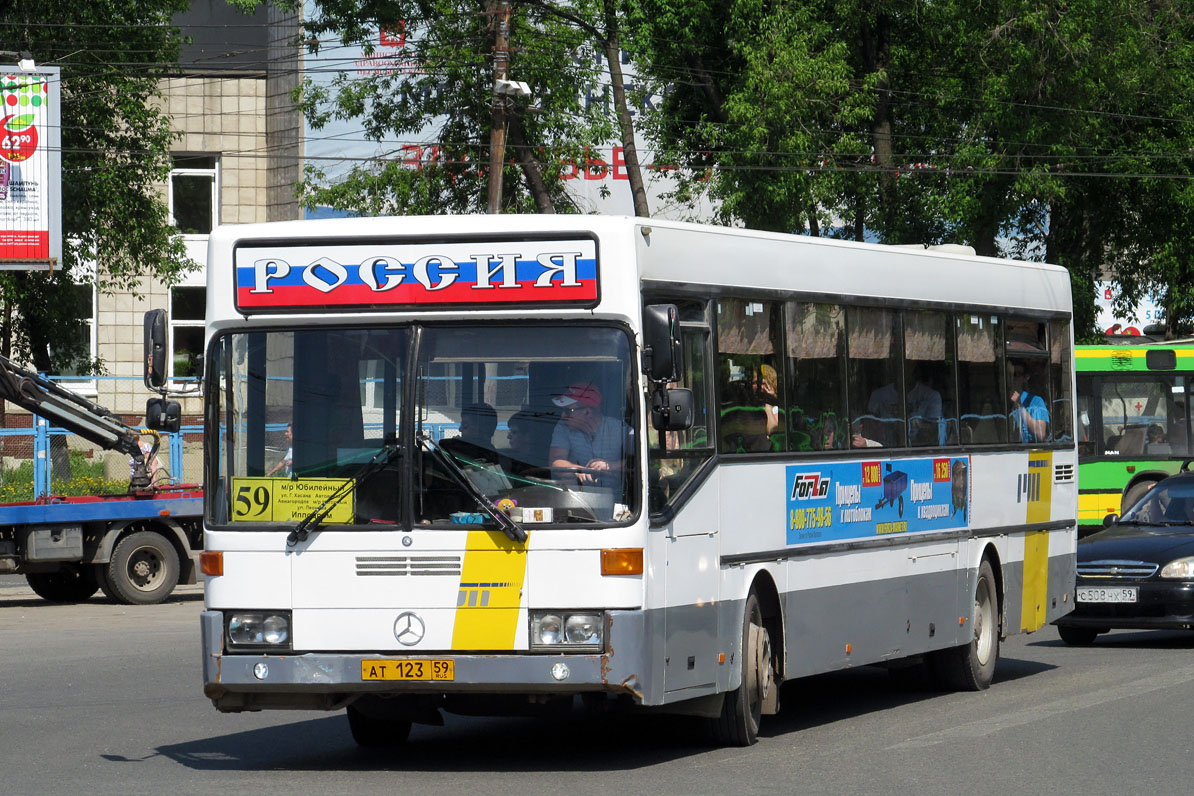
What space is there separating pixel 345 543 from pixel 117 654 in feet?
24.1

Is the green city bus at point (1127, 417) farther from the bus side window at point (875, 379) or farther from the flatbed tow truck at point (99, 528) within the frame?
the bus side window at point (875, 379)

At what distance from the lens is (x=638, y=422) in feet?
29.3

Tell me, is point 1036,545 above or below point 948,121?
below

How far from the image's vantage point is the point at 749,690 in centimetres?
1002

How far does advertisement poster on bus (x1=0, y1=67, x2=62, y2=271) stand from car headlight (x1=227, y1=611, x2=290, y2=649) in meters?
20.0

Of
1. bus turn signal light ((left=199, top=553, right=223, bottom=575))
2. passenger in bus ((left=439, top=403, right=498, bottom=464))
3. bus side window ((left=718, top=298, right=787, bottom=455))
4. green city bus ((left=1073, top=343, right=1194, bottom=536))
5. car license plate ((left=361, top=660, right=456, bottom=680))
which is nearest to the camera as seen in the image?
car license plate ((left=361, top=660, right=456, bottom=680))

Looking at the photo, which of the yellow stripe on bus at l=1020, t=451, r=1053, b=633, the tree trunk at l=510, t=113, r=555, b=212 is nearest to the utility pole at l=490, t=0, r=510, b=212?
the tree trunk at l=510, t=113, r=555, b=212

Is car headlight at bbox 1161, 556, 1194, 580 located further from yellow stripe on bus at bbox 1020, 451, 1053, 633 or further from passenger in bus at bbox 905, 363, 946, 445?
passenger in bus at bbox 905, 363, 946, 445

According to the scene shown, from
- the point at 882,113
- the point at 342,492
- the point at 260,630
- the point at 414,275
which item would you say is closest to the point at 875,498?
the point at 414,275

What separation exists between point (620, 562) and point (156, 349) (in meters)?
2.65

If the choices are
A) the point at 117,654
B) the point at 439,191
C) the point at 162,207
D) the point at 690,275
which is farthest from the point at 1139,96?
the point at 690,275

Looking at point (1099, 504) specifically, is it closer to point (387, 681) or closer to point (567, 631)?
point (567, 631)

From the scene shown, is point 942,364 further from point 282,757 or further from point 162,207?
point 162,207

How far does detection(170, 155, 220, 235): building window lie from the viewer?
4866 centimetres
